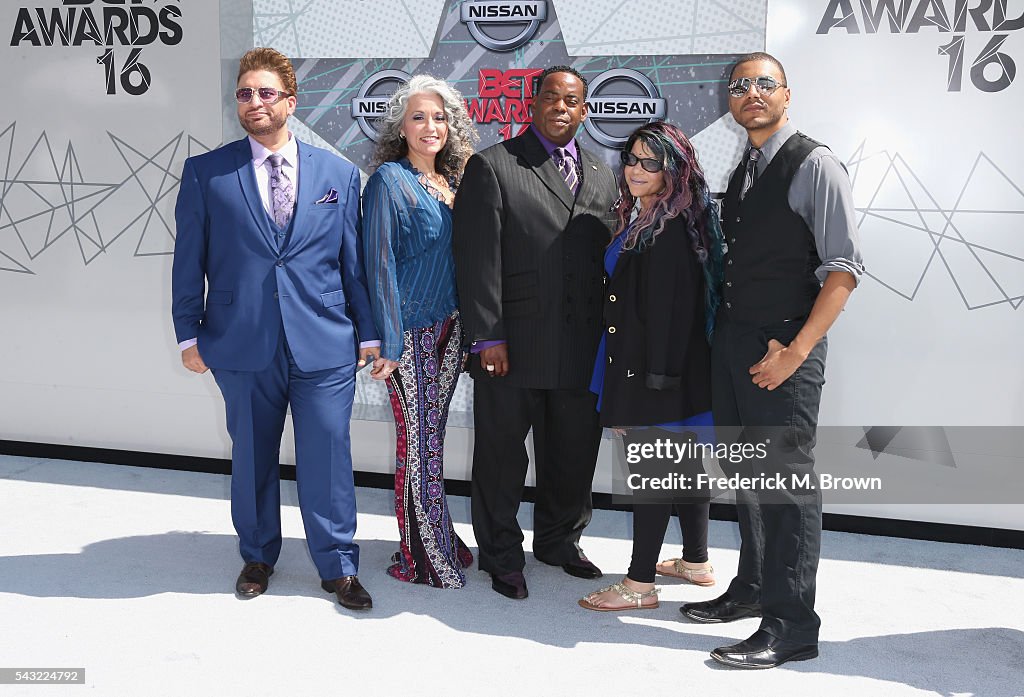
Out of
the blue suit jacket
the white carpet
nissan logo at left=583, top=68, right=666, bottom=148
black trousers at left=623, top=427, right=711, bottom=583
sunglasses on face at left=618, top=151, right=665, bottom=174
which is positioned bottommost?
the white carpet

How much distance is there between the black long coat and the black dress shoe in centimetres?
103

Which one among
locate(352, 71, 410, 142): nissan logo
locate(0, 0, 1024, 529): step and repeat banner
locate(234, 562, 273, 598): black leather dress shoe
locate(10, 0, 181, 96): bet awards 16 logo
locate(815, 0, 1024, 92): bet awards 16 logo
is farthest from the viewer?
locate(10, 0, 181, 96): bet awards 16 logo

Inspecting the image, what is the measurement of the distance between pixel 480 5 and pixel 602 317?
184 cm

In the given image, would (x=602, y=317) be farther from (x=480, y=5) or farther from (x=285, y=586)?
(x=480, y=5)

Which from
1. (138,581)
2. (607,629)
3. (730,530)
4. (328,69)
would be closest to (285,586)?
(138,581)

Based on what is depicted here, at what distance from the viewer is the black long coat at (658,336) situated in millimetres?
2885

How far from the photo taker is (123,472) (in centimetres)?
482

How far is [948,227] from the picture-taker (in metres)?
3.87

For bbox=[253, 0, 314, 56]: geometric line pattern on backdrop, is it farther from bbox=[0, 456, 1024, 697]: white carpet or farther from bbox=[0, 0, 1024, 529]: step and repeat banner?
bbox=[0, 456, 1024, 697]: white carpet

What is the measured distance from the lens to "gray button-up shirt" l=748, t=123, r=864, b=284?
101 inches

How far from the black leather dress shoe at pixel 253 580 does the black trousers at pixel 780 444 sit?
66.7 inches

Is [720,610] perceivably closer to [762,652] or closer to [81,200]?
[762,652]

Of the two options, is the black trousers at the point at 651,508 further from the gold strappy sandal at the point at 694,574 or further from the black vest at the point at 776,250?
the black vest at the point at 776,250

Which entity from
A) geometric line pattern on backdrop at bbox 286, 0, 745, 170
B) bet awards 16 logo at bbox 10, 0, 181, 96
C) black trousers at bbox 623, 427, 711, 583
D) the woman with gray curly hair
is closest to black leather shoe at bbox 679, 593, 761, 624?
black trousers at bbox 623, 427, 711, 583
